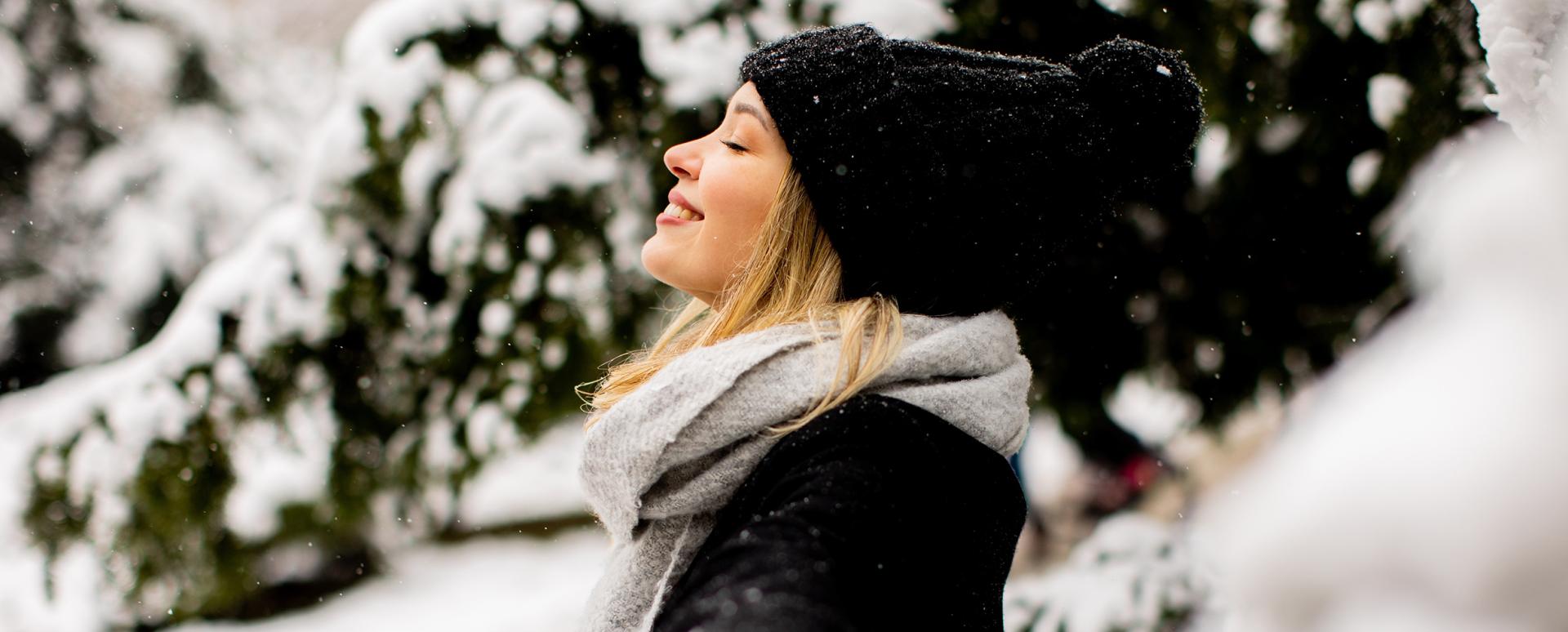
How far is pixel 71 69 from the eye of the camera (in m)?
5.16

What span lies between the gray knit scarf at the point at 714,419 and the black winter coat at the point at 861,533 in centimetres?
4

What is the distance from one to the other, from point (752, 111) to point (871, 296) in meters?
0.33

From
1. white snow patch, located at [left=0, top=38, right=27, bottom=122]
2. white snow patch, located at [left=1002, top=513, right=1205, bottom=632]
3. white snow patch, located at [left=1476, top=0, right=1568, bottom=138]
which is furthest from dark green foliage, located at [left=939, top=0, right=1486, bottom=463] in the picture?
white snow patch, located at [left=0, top=38, right=27, bottom=122]

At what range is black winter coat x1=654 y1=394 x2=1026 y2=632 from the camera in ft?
2.78

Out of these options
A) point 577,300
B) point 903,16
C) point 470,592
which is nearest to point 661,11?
point 903,16

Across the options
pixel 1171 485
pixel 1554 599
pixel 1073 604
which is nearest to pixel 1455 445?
pixel 1554 599

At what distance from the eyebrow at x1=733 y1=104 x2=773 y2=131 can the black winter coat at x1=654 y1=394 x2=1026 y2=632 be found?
0.49 meters

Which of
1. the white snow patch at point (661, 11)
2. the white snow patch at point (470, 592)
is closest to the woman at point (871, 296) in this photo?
the white snow patch at point (661, 11)

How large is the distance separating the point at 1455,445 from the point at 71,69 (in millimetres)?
6540

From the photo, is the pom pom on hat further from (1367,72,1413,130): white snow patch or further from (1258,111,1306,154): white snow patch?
(1258,111,1306,154): white snow patch

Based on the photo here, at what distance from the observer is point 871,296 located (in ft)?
4.42

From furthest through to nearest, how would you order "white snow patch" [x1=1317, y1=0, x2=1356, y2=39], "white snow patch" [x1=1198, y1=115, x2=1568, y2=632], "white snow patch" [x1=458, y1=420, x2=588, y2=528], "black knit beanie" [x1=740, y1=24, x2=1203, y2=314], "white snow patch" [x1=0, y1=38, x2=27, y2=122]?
"white snow patch" [x1=458, y1=420, x2=588, y2=528], "white snow patch" [x1=0, y1=38, x2=27, y2=122], "white snow patch" [x1=1317, y1=0, x2=1356, y2=39], "black knit beanie" [x1=740, y1=24, x2=1203, y2=314], "white snow patch" [x1=1198, y1=115, x2=1568, y2=632]

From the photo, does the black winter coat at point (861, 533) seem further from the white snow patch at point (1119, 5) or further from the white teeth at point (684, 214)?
the white snow patch at point (1119, 5)

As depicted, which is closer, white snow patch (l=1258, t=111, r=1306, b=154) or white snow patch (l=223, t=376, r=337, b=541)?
white snow patch (l=1258, t=111, r=1306, b=154)
